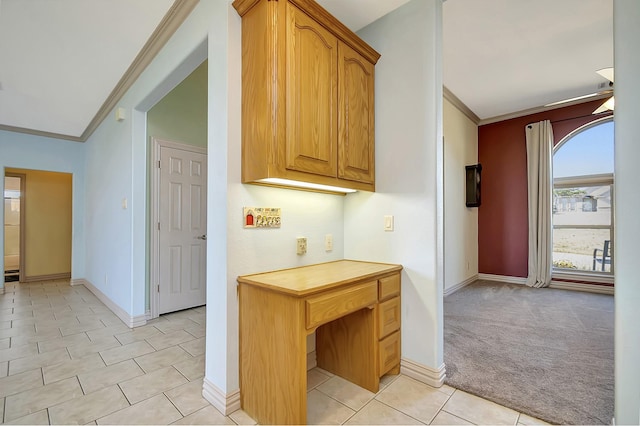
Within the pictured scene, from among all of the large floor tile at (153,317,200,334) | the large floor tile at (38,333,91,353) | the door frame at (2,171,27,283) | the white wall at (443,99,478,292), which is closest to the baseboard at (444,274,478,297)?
the white wall at (443,99,478,292)

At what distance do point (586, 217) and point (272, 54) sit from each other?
18.0 ft

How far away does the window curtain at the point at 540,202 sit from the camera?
14.9 feet

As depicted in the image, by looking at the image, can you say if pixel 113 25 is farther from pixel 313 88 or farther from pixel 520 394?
pixel 520 394

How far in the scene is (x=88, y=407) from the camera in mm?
1748

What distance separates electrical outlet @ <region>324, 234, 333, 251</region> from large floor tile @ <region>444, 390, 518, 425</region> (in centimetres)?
128

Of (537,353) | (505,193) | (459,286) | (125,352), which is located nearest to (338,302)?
(537,353)

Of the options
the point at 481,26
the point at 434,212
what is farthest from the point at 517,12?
the point at 434,212

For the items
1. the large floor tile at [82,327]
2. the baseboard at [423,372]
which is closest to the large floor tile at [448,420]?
the baseboard at [423,372]

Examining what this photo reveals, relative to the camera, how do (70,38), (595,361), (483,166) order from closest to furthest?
(595,361)
(70,38)
(483,166)

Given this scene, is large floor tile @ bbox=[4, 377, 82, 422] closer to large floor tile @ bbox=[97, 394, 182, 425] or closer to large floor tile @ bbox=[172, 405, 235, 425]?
large floor tile @ bbox=[97, 394, 182, 425]

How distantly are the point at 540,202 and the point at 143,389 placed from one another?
18.4ft

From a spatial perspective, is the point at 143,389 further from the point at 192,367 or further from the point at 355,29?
the point at 355,29

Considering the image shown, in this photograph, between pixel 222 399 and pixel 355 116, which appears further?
pixel 355 116

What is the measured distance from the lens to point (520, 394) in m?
1.81
